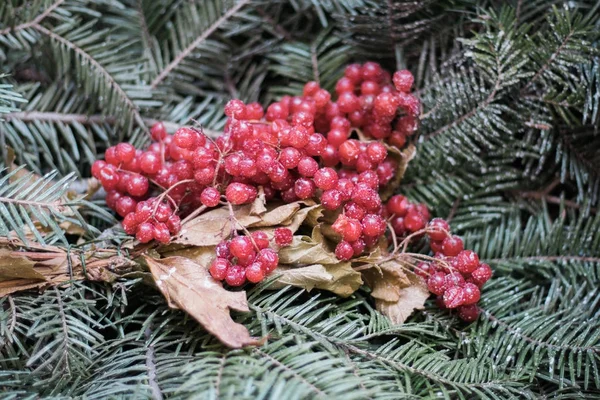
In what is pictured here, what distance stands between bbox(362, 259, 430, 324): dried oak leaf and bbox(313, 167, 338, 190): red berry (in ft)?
0.42

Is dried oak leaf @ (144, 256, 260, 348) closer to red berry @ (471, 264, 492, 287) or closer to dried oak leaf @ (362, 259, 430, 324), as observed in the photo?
dried oak leaf @ (362, 259, 430, 324)

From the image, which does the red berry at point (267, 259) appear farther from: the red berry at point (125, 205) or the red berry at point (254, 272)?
the red berry at point (125, 205)

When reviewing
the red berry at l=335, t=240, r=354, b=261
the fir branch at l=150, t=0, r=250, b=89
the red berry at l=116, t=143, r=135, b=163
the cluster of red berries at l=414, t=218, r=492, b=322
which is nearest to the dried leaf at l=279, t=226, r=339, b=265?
A: the red berry at l=335, t=240, r=354, b=261

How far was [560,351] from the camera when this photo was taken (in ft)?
2.51

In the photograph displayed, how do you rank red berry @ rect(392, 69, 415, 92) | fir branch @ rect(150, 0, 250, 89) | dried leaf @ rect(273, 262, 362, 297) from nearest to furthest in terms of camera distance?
1. dried leaf @ rect(273, 262, 362, 297)
2. red berry @ rect(392, 69, 415, 92)
3. fir branch @ rect(150, 0, 250, 89)

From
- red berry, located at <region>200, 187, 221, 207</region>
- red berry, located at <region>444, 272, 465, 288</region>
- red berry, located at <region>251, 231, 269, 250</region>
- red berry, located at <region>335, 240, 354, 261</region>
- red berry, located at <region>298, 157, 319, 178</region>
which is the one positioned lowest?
red berry, located at <region>444, 272, 465, 288</region>

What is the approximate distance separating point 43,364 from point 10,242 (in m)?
0.17

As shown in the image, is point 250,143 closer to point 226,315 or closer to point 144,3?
point 226,315

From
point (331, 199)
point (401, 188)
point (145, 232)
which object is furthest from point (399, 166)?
point (145, 232)

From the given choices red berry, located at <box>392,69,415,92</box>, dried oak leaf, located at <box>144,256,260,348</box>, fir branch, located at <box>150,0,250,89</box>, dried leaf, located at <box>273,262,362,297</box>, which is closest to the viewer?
dried oak leaf, located at <box>144,256,260,348</box>

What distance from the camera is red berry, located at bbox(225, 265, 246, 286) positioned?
2.34 ft

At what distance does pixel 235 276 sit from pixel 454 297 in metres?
0.28

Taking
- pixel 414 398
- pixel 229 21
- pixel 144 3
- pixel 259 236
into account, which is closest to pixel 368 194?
pixel 259 236

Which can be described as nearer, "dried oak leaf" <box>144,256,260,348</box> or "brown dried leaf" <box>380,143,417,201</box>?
"dried oak leaf" <box>144,256,260,348</box>
